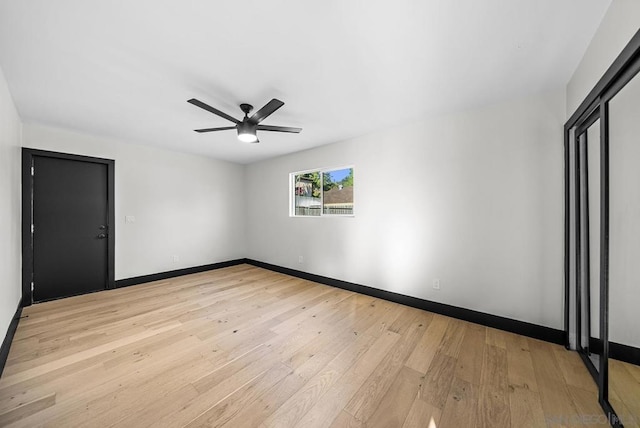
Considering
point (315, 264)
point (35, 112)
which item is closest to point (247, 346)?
point (315, 264)

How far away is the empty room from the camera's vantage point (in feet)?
4.72

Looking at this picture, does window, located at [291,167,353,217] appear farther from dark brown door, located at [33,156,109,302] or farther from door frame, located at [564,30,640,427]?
dark brown door, located at [33,156,109,302]

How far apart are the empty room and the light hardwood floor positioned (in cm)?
2

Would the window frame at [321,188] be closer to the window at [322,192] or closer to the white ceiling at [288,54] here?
the window at [322,192]

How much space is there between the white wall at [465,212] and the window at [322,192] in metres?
0.18

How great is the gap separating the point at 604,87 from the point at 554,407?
6.59 ft

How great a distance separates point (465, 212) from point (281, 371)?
2467 millimetres

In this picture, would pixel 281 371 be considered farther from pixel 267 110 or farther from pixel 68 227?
pixel 68 227

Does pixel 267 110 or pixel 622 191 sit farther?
pixel 267 110

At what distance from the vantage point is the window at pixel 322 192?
3885 millimetres

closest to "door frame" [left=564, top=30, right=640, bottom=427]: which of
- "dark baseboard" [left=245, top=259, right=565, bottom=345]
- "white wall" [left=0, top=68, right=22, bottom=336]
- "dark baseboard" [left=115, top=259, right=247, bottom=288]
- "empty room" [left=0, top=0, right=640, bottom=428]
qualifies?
"empty room" [left=0, top=0, right=640, bottom=428]

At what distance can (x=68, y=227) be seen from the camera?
11.3 ft

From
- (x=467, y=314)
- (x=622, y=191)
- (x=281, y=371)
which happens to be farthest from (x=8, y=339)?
(x=622, y=191)

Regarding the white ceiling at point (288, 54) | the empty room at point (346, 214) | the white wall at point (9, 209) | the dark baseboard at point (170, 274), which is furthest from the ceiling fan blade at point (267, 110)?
the dark baseboard at point (170, 274)
